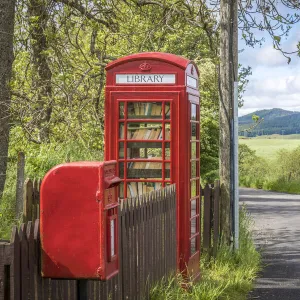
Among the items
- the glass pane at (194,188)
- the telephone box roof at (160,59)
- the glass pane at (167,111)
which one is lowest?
the glass pane at (194,188)

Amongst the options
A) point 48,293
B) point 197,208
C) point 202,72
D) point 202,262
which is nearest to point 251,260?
point 202,262

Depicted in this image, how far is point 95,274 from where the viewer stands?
5184 mm

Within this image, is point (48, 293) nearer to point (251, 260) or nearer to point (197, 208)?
point (197, 208)

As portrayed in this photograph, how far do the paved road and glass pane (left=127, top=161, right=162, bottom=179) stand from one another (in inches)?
78.6

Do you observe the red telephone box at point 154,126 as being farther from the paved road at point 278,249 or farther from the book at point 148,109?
A: the paved road at point 278,249

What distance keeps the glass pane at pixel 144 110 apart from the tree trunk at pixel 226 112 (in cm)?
272

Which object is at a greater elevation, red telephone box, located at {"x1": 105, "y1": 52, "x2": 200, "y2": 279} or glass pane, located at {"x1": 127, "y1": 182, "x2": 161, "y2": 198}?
red telephone box, located at {"x1": 105, "y1": 52, "x2": 200, "y2": 279}

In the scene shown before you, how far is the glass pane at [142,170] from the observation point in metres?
9.19

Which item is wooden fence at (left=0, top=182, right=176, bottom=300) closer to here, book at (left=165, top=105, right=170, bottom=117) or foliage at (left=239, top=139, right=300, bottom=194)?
book at (left=165, top=105, right=170, bottom=117)

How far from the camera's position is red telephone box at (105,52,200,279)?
895cm

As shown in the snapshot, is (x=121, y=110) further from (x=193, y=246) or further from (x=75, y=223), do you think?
(x=75, y=223)

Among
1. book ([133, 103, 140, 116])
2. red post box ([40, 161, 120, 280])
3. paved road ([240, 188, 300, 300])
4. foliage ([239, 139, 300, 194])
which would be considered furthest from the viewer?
foliage ([239, 139, 300, 194])

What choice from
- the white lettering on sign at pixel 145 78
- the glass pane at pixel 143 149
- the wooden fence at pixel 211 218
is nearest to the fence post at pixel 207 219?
the wooden fence at pixel 211 218

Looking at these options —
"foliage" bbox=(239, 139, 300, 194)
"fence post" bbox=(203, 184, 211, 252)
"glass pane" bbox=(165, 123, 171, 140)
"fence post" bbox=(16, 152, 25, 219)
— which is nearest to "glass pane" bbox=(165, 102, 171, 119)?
"glass pane" bbox=(165, 123, 171, 140)
